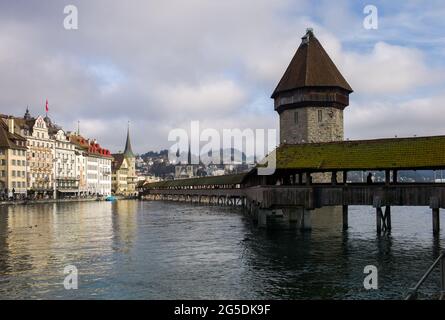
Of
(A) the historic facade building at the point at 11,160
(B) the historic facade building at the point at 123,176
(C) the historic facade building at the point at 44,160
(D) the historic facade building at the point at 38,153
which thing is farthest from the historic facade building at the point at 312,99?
(B) the historic facade building at the point at 123,176

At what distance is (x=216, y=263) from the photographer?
20.0 m

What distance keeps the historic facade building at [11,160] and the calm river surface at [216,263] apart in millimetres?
56943

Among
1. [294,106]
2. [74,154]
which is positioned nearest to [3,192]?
[74,154]

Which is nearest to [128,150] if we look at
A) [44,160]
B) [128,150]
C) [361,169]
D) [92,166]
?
[128,150]

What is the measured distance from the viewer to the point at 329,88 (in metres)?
66.6

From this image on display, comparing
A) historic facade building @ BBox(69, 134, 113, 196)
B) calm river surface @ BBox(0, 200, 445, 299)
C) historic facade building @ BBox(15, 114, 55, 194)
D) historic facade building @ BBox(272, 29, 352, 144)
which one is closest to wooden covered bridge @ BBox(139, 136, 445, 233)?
calm river surface @ BBox(0, 200, 445, 299)

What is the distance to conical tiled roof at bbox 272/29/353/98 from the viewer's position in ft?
219

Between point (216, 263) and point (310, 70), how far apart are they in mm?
51611

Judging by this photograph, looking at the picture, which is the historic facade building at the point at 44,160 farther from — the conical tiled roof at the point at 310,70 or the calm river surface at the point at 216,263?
the calm river surface at the point at 216,263

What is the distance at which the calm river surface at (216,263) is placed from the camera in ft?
49.3

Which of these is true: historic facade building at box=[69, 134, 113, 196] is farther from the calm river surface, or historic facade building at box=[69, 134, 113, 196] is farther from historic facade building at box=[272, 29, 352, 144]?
the calm river surface

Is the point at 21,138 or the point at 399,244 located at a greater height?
the point at 21,138
